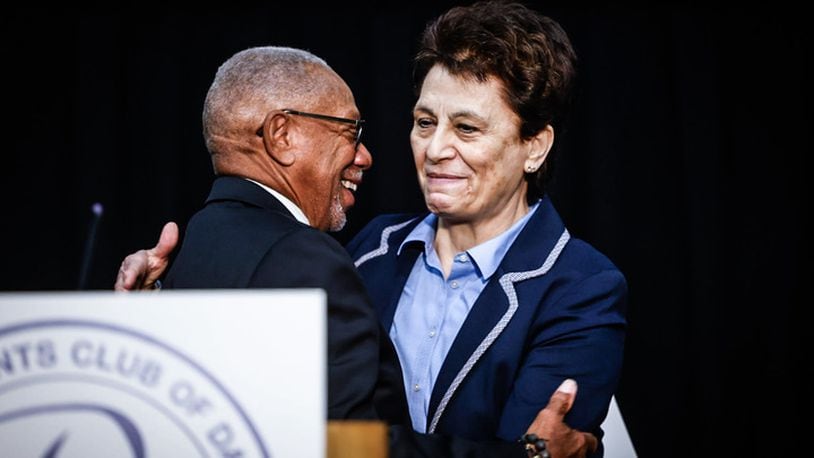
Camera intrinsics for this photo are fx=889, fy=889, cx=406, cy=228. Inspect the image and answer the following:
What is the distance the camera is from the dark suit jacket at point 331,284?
1.49m

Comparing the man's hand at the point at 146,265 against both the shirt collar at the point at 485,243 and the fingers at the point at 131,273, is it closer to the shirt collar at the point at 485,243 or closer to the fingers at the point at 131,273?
the fingers at the point at 131,273

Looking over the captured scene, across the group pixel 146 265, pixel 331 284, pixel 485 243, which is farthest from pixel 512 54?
pixel 146 265

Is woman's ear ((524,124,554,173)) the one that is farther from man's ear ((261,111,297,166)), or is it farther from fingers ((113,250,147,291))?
fingers ((113,250,147,291))

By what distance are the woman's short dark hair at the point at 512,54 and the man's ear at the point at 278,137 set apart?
527 millimetres

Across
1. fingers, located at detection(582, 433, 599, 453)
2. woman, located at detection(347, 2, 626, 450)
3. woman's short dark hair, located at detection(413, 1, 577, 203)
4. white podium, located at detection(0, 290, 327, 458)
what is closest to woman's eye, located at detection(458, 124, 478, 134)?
woman, located at detection(347, 2, 626, 450)

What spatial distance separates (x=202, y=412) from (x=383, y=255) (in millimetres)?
1358

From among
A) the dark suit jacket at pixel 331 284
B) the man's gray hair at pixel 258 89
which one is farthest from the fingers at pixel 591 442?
the man's gray hair at pixel 258 89

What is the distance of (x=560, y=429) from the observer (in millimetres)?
1784

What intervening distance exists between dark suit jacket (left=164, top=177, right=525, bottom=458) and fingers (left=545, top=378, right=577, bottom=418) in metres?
0.18

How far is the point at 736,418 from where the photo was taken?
3.18 metres

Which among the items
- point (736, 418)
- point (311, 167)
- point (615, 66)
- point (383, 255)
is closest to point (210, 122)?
point (311, 167)

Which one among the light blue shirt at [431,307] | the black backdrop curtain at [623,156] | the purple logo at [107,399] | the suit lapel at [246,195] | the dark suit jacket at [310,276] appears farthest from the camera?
the black backdrop curtain at [623,156]

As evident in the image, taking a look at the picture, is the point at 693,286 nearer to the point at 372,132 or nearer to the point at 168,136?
the point at 372,132

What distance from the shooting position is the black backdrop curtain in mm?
3113
